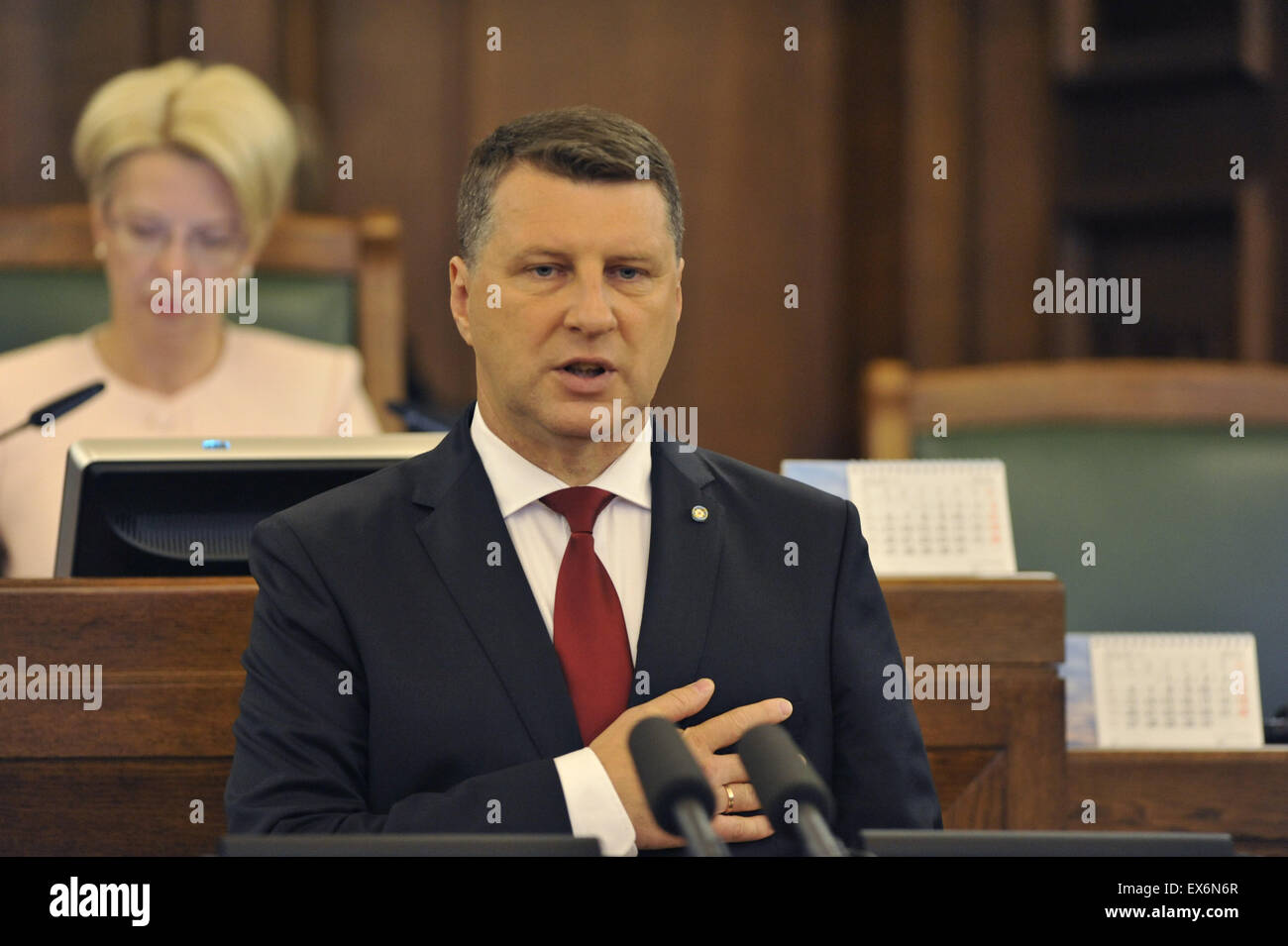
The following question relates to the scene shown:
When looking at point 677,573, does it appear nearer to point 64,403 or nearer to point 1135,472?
point 64,403

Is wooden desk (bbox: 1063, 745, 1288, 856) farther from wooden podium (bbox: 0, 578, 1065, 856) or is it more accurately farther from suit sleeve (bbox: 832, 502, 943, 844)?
wooden podium (bbox: 0, 578, 1065, 856)

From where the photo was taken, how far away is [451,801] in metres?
1.13

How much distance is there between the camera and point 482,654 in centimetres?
121

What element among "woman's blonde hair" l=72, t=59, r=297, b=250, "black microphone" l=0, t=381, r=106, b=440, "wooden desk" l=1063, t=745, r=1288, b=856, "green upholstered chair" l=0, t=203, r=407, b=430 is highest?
"woman's blonde hair" l=72, t=59, r=297, b=250

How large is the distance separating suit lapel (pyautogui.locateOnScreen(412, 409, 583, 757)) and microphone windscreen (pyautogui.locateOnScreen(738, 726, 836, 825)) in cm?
35

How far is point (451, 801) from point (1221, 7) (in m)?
2.55

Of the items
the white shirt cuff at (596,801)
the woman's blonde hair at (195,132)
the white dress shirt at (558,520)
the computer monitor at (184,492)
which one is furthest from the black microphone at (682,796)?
the woman's blonde hair at (195,132)

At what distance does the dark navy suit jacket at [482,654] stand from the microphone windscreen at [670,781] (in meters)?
0.32

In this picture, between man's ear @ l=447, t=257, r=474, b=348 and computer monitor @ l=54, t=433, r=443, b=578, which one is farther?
computer monitor @ l=54, t=433, r=443, b=578

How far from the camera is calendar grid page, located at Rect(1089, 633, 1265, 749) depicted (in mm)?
1608

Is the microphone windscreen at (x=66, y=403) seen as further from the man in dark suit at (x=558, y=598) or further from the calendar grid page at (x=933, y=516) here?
the calendar grid page at (x=933, y=516)

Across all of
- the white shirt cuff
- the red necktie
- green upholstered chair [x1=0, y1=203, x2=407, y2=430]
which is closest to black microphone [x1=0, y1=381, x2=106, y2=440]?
the red necktie

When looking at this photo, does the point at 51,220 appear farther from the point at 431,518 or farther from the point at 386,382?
the point at 431,518

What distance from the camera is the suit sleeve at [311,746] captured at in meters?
1.12
